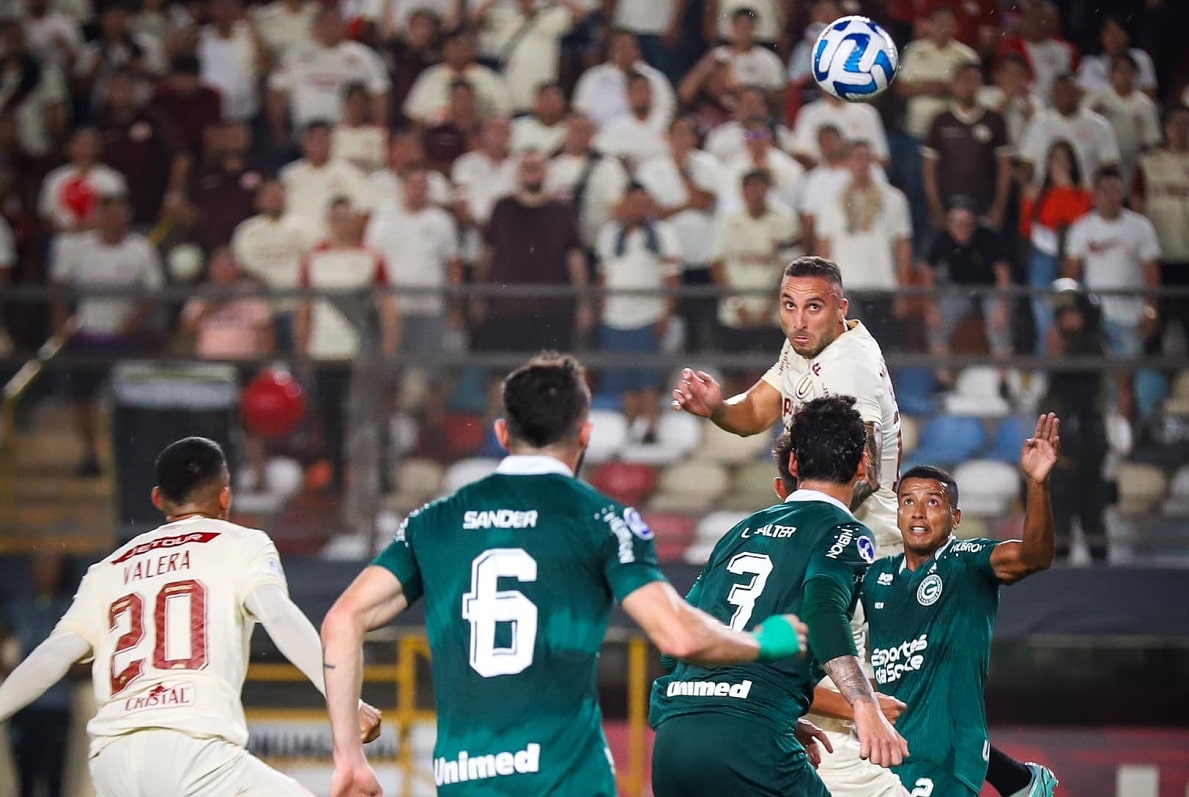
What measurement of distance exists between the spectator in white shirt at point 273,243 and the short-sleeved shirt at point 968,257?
180 inches

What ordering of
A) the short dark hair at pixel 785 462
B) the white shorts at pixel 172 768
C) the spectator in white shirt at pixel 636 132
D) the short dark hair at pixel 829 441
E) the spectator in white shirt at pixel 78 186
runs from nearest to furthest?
the short dark hair at pixel 829 441 < the white shorts at pixel 172 768 < the short dark hair at pixel 785 462 < the spectator in white shirt at pixel 636 132 < the spectator in white shirt at pixel 78 186

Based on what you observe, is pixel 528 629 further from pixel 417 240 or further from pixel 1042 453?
pixel 417 240

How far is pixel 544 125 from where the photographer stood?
41.9ft

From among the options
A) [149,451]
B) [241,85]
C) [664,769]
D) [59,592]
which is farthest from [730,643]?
[241,85]

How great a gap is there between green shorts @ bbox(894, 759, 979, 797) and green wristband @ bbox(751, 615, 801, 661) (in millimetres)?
2096

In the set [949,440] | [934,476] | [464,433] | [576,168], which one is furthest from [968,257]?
[934,476]

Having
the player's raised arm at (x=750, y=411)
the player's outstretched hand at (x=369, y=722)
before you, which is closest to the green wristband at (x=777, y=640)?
the player's outstretched hand at (x=369, y=722)

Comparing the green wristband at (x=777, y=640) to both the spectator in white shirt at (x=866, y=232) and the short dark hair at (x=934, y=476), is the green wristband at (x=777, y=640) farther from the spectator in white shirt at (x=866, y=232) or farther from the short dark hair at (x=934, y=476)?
the spectator in white shirt at (x=866, y=232)

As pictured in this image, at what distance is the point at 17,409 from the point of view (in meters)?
10.8

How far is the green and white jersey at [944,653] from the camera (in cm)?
652

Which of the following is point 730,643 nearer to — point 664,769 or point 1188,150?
point 664,769

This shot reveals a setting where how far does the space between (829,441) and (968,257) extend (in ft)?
21.0

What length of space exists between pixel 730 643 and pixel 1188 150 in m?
9.49

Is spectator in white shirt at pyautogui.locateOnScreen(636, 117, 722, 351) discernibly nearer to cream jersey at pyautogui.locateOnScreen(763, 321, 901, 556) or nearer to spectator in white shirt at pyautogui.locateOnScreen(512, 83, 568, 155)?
spectator in white shirt at pyautogui.locateOnScreen(512, 83, 568, 155)
